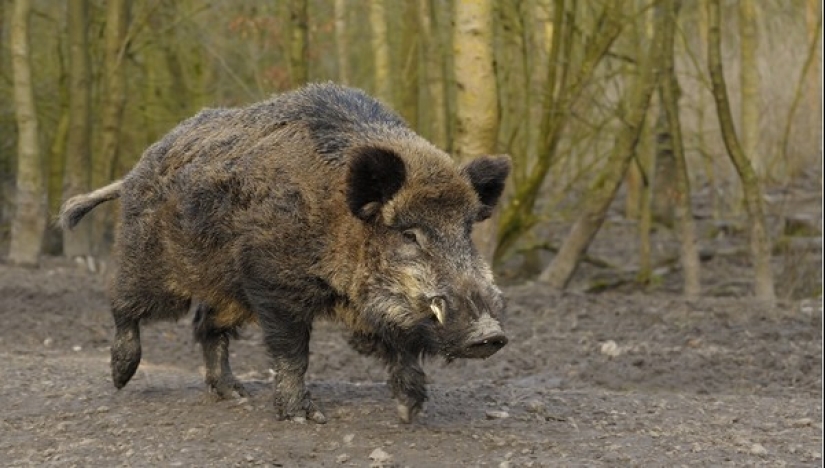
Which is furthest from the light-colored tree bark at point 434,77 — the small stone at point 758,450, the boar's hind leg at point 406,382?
the small stone at point 758,450

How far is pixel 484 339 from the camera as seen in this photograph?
6.16 m

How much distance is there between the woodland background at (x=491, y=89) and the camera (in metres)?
14.1

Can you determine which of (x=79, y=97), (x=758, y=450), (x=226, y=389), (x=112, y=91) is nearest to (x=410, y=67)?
(x=112, y=91)

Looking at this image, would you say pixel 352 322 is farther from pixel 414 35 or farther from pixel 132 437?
pixel 414 35

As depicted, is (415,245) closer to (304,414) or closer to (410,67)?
(304,414)

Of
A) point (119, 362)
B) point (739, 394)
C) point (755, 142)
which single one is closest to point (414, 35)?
point (755, 142)

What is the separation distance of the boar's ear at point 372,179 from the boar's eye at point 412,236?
0.20 m

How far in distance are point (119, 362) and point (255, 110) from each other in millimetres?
1792

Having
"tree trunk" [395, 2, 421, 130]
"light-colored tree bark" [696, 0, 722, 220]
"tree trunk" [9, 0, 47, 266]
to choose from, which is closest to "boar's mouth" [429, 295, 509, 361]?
"tree trunk" [395, 2, 421, 130]

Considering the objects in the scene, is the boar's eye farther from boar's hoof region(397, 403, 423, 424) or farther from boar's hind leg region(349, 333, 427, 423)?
boar's hoof region(397, 403, 423, 424)

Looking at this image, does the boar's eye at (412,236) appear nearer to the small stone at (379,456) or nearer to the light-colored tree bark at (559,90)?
the small stone at (379,456)

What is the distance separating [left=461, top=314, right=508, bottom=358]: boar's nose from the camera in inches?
243

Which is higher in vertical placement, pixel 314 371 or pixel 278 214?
pixel 278 214

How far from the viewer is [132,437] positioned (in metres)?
6.80
